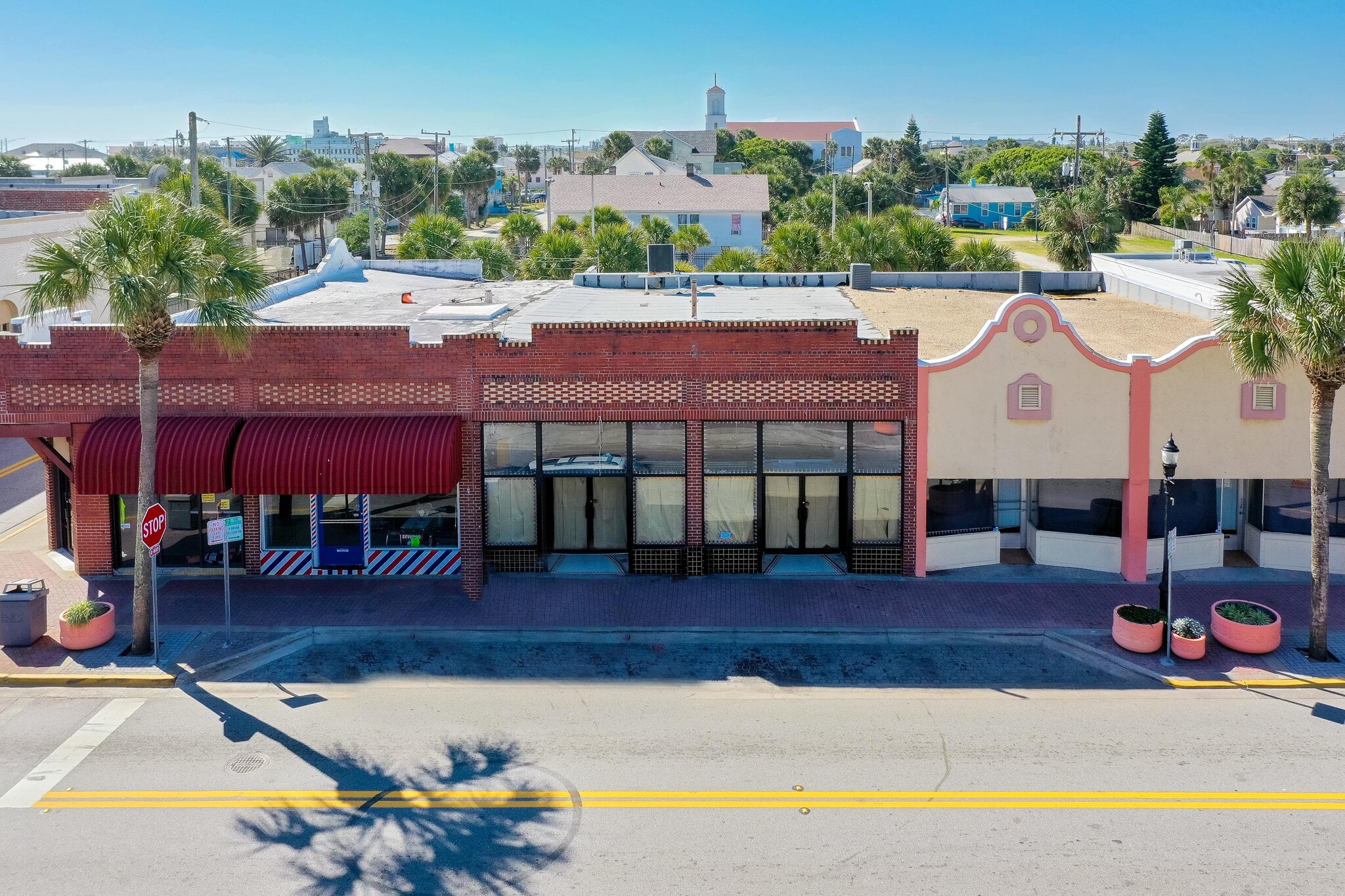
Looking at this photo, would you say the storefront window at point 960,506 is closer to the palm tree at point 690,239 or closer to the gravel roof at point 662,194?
the palm tree at point 690,239

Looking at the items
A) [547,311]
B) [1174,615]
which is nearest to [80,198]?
[547,311]

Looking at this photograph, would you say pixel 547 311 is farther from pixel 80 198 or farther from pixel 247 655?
pixel 80 198

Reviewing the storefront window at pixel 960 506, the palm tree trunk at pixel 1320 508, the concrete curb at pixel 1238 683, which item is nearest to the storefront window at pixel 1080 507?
the storefront window at pixel 960 506

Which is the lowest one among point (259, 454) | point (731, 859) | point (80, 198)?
point (731, 859)

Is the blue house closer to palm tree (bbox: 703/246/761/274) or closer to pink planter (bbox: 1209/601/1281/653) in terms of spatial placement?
palm tree (bbox: 703/246/761/274)

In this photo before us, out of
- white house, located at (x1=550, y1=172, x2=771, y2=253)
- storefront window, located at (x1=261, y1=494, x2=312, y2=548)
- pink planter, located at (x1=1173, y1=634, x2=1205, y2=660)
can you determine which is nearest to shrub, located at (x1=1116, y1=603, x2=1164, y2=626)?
pink planter, located at (x1=1173, y1=634, x2=1205, y2=660)

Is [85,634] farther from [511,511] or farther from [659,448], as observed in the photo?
[659,448]
